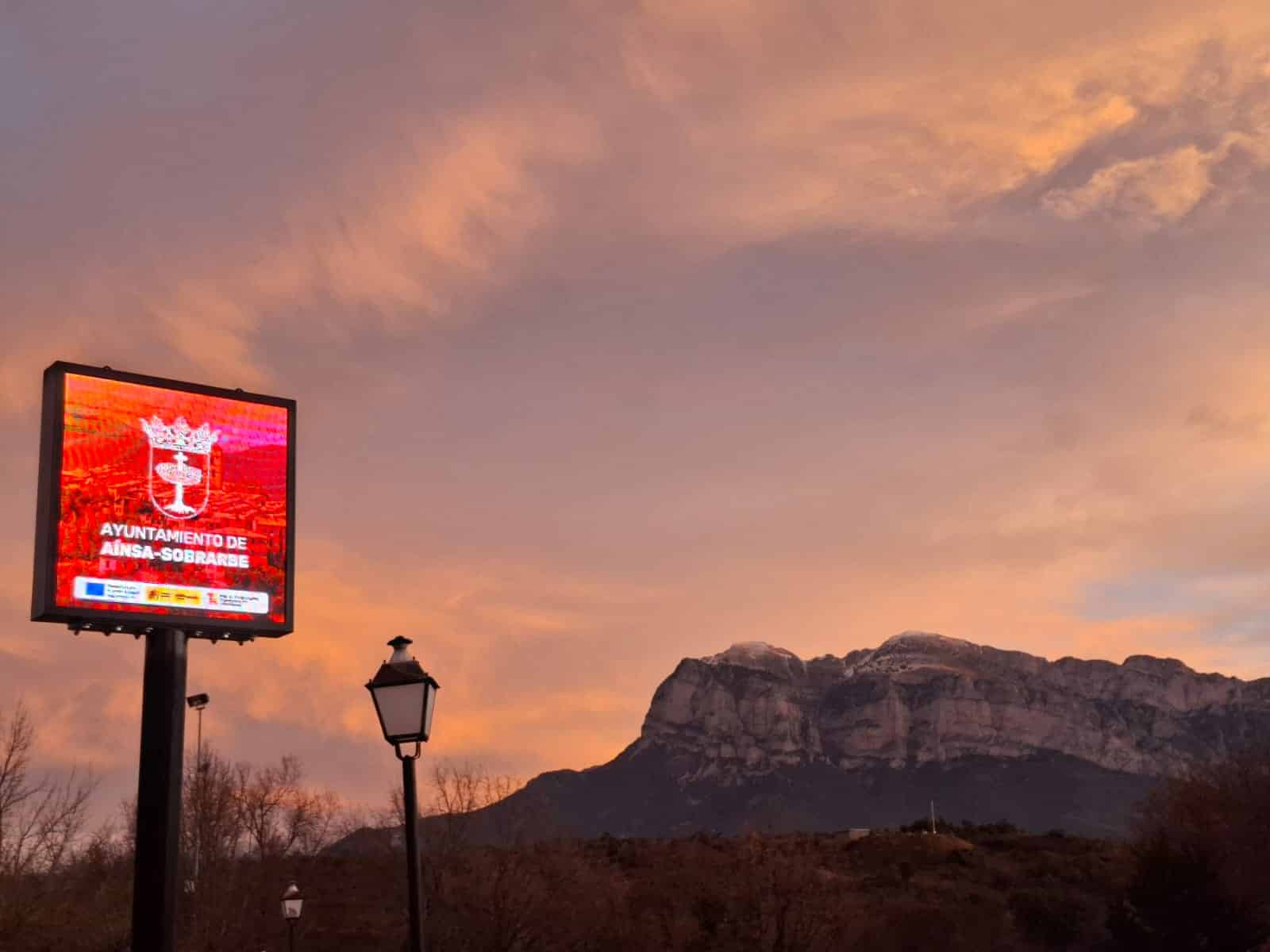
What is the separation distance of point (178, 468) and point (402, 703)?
465 inches

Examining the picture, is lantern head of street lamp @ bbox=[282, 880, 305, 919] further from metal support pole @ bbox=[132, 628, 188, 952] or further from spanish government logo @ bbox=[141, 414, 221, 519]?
spanish government logo @ bbox=[141, 414, 221, 519]

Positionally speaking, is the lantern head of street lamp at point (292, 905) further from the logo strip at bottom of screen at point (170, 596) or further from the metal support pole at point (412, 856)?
the metal support pole at point (412, 856)

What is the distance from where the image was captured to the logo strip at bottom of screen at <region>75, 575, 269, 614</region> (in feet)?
82.1

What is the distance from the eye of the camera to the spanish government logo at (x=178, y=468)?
2634 cm

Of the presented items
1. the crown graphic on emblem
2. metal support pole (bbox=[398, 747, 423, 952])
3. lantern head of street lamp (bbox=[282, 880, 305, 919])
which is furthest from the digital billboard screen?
lantern head of street lamp (bbox=[282, 880, 305, 919])

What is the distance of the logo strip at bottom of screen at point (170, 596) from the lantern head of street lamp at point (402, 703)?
10336mm

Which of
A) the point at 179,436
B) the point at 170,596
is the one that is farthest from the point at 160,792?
the point at 179,436

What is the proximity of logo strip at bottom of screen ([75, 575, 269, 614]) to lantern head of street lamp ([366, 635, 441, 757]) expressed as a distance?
1034 cm

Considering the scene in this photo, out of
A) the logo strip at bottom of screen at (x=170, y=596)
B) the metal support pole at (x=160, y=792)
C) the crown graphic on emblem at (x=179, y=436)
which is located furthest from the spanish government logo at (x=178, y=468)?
the metal support pole at (x=160, y=792)

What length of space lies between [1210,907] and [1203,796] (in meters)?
17.3

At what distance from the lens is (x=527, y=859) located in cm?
6312

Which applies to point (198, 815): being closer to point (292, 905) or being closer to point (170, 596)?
point (292, 905)

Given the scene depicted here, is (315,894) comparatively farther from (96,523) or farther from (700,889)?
(96,523)

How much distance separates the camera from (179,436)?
2688cm
